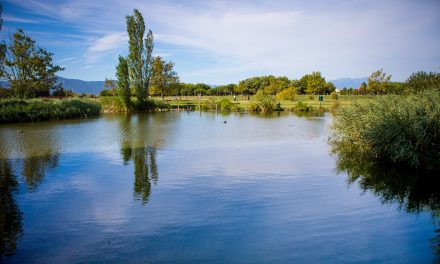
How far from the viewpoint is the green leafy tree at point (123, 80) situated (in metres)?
41.4

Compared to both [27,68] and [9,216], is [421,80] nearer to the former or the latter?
[9,216]

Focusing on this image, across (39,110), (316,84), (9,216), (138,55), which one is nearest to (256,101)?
(138,55)

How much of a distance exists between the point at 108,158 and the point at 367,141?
459 inches

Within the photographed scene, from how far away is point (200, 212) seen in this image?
7.85 metres

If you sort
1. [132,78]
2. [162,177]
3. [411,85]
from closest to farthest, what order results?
1. [162,177]
2. [411,85]
3. [132,78]

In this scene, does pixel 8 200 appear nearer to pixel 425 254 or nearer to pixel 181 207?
pixel 181 207

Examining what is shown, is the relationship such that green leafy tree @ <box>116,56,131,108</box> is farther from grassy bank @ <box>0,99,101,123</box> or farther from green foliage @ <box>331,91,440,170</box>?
green foliage @ <box>331,91,440,170</box>

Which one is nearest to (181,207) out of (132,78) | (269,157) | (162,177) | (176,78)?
(162,177)

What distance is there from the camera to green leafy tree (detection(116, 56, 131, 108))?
41.4 meters

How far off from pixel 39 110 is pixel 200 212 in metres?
30.7

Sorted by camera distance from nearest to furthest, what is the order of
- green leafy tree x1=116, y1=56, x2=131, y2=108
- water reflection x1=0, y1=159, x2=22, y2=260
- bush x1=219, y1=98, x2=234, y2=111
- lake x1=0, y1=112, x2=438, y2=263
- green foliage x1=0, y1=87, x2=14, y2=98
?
lake x1=0, y1=112, x2=438, y2=263, water reflection x1=0, y1=159, x2=22, y2=260, green foliage x1=0, y1=87, x2=14, y2=98, green leafy tree x1=116, y1=56, x2=131, y2=108, bush x1=219, y1=98, x2=234, y2=111

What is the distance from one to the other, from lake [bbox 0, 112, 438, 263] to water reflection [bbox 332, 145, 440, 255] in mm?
114

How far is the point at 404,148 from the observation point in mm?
11828

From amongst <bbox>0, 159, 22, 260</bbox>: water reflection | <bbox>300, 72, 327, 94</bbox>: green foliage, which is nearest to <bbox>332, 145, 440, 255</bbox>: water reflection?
<bbox>0, 159, 22, 260</bbox>: water reflection
